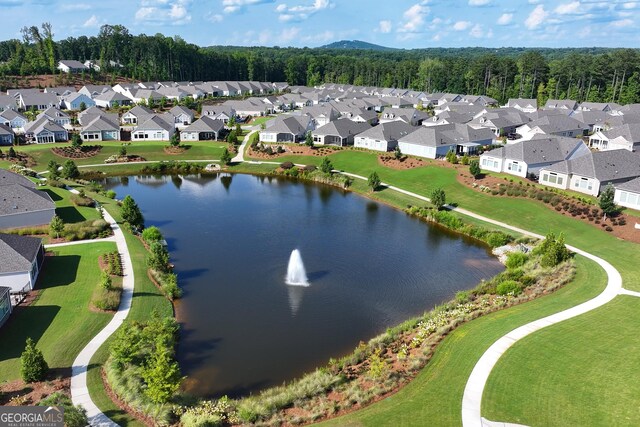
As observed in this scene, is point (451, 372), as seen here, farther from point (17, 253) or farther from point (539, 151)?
point (539, 151)

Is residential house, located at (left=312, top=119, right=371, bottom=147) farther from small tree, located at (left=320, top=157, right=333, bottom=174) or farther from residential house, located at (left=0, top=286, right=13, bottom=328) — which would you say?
residential house, located at (left=0, top=286, right=13, bottom=328)

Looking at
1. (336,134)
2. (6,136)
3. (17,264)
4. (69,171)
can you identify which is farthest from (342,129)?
(17,264)

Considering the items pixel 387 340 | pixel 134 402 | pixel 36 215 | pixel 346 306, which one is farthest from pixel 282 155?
pixel 134 402

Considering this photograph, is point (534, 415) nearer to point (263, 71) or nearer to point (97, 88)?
point (97, 88)

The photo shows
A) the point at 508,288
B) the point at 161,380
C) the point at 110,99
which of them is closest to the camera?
the point at 161,380

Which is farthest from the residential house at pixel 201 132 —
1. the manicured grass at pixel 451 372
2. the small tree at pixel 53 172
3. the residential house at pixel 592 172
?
the manicured grass at pixel 451 372

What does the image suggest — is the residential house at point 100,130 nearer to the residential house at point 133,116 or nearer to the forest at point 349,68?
the residential house at point 133,116
